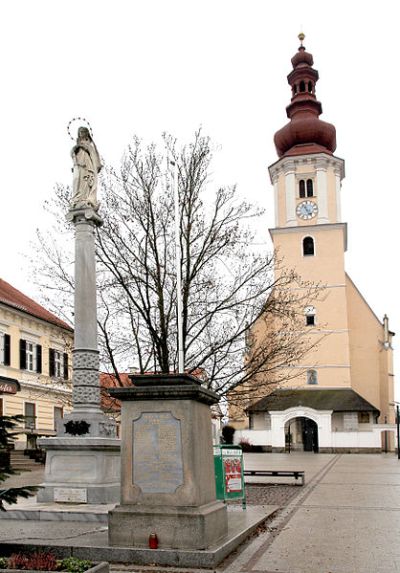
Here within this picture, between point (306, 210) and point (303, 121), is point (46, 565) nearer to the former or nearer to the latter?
point (306, 210)

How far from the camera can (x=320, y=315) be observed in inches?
2239

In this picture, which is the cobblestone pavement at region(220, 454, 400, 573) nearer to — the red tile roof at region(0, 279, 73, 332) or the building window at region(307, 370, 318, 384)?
the red tile roof at region(0, 279, 73, 332)

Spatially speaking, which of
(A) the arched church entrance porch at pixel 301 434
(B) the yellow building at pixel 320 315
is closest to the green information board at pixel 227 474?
(B) the yellow building at pixel 320 315

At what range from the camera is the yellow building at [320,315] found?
5381cm

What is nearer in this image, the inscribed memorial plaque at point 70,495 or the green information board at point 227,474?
the green information board at point 227,474

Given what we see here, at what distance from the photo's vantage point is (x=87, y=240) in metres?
14.9

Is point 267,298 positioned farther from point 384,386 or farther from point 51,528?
point 384,386

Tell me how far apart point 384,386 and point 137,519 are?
52.1 m

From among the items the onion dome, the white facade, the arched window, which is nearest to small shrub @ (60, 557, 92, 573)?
the white facade

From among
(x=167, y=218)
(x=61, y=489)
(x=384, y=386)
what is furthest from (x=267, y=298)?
(x=384, y=386)

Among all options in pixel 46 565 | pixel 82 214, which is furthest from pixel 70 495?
pixel 46 565

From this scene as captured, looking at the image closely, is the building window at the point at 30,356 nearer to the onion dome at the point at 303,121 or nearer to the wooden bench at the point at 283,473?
the wooden bench at the point at 283,473

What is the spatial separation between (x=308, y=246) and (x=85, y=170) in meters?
44.6

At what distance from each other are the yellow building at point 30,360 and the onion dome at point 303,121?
2805 centimetres
